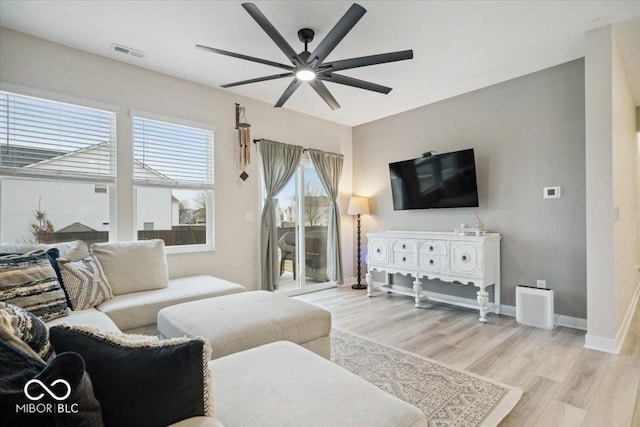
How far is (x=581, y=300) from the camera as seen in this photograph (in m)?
3.25

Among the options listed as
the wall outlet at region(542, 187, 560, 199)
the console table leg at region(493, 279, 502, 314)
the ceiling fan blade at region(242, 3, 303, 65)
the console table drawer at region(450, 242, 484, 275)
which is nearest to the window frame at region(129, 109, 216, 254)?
the ceiling fan blade at region(242, 3, 303, 65)

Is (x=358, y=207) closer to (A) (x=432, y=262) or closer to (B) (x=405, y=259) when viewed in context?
(B) (x=405, y=259)

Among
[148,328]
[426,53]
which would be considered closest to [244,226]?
[148,328]

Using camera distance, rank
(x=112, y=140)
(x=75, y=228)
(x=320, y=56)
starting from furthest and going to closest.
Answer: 1. (x=112, y=140)
2. (x=75, y=228)
3. (x=320, y=56)

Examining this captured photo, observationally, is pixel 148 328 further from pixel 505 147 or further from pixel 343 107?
pixel 505 147

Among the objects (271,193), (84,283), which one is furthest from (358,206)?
(84,283)

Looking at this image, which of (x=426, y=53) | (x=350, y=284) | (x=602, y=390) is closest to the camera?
(x=602, y=390)

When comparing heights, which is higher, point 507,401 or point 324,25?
point 324,25

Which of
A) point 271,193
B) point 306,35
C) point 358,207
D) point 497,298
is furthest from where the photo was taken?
point 358,207

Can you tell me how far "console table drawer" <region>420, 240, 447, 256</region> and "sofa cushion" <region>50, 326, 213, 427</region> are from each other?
3443mm

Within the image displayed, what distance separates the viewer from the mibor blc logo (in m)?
0.59

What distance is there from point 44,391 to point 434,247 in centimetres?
386

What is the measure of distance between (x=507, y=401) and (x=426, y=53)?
9.77 ft

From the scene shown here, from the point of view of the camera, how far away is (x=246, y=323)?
6.79ft
